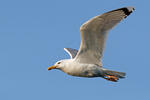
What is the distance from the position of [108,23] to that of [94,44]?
1.06 metres

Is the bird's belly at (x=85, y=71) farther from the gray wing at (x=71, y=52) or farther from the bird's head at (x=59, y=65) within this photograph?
the gray wing at (x=71, y=52)

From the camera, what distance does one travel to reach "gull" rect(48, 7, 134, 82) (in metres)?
Answer: 14.0

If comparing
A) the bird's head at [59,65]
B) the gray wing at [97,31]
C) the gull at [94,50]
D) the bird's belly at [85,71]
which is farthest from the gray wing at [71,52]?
the gray wing at [97,31]

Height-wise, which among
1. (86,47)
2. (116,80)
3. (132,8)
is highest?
(132,8)

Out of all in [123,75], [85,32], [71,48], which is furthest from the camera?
[71,48]

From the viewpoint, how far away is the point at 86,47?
14.8m

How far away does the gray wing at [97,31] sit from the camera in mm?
13945

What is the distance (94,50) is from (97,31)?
1.00 metres

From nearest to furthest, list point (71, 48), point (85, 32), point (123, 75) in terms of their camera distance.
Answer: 1. point (85, 32)
2. point (123, 75)
3. point (71, 48)

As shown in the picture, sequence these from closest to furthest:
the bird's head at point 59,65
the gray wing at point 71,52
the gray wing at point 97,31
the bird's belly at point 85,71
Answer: the gray wing at point 97,31 → the bird's belly at point 85,71 → the bird's head at point 59,65 → the gray wing at point 71,52

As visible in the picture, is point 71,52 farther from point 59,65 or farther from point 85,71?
point 85,71

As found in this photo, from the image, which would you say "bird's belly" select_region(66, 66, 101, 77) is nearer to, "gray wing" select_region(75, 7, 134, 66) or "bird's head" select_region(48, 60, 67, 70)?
"gray wing" select_region(75, 7, 134, 66)

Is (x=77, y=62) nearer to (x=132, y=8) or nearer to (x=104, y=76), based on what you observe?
(x=104, y=76)

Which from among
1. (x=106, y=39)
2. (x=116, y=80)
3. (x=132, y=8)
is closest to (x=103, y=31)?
(x=106, y=39)
